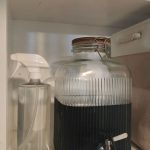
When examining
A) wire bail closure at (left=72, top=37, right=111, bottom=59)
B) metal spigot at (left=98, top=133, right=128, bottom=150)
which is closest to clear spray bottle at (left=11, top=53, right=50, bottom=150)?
wire bail closure at (left=72, top=37, right=111, bottom=59)

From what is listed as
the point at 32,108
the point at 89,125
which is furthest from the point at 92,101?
the point at 32,108

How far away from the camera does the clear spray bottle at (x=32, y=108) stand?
0.59 meters

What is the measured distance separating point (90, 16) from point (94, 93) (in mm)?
294

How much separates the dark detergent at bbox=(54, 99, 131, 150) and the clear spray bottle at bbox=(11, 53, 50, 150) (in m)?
0.11

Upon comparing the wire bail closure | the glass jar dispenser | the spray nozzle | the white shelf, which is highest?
the white shelf

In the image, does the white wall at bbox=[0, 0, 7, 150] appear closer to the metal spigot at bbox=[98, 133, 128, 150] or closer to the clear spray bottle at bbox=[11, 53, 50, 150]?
the clear spray bottle at bbox=[11, 53, 50, 150]

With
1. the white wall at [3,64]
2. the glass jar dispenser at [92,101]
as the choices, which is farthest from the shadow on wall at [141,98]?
the white wall at [3,64]

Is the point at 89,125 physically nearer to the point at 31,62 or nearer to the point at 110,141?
the point at 110,141

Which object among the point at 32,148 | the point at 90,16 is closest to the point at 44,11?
the point at 90,16

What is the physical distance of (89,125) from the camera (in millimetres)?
514

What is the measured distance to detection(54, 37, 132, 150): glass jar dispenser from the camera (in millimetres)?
513

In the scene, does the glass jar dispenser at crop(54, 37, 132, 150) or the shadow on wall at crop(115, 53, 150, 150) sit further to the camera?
the shadow on wall at crop(115, 53, 150, 150)

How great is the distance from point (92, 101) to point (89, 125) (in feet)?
0.19

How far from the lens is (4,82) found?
1.50ft
